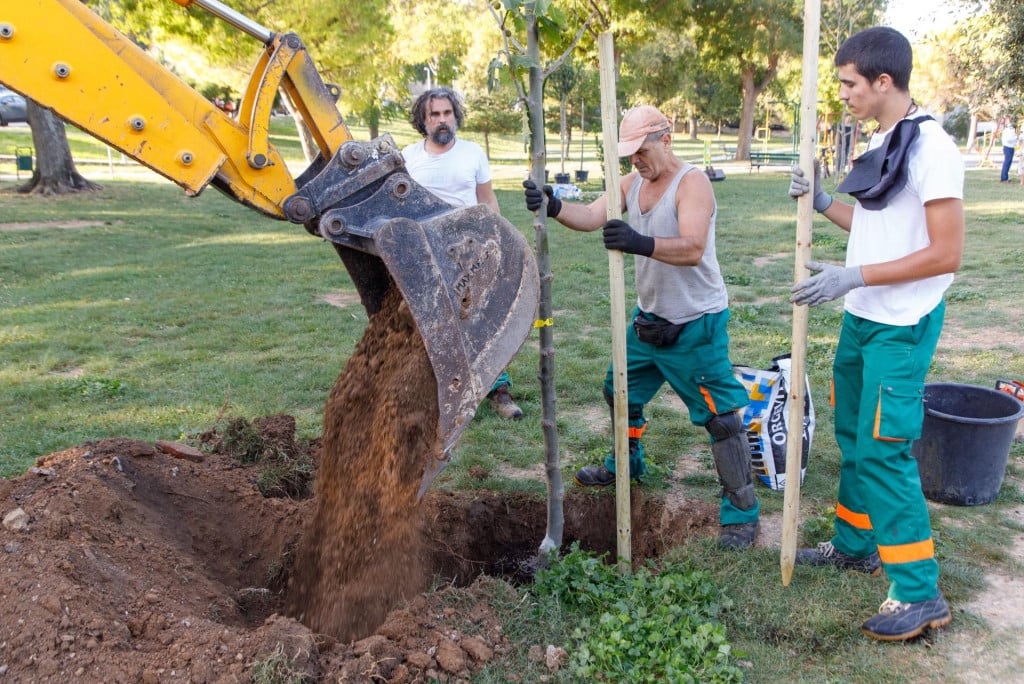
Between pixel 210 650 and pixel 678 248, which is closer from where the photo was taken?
pixel 210 650

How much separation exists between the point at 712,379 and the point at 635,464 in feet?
2.91

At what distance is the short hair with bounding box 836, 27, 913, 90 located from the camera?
3.01 metres

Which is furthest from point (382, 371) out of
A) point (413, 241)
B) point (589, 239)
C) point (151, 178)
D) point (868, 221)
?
point (151, 178)

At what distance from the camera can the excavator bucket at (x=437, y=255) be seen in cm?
288

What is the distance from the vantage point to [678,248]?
3619mm

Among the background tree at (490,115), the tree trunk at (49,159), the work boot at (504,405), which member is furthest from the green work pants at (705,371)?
the background tree at (490,115)

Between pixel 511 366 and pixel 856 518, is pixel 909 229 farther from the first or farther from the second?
pixel 511 366

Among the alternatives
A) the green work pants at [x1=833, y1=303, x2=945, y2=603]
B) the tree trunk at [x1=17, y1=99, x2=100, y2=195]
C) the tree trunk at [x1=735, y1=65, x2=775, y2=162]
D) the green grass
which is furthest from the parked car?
the green work pants at [x1=833, y1=303, x2=945, y2=603]

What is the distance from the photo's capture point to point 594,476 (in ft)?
15.0

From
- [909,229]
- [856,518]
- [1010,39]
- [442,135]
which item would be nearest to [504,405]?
[442,135]

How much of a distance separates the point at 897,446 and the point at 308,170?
244cm

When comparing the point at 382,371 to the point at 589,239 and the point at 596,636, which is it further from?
the point at 589,239

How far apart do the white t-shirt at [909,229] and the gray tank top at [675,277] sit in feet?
2.21

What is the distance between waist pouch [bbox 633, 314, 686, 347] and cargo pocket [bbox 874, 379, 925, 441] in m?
1.00
